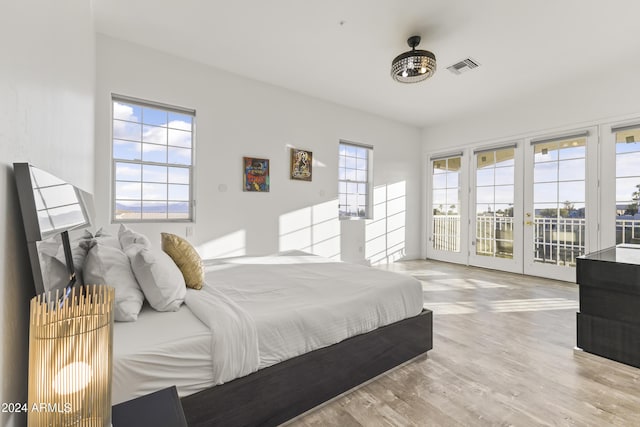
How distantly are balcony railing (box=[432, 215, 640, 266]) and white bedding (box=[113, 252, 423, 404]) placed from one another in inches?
146

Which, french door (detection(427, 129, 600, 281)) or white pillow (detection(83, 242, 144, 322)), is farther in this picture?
french door (detection(427, 129, 600, 281))

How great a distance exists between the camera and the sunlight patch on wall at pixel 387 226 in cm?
561

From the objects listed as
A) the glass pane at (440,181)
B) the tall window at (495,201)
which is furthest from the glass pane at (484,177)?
the glass pane at (440,181)

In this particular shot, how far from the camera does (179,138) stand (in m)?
3.73

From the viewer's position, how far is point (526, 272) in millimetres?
4891

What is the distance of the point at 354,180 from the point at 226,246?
2.64 m

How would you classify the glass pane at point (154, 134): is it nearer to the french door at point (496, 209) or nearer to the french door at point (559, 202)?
the french door at point (496, 209)

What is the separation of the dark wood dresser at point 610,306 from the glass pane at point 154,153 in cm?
426

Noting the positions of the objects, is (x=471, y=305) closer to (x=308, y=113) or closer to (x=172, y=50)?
(x=308, y=113)

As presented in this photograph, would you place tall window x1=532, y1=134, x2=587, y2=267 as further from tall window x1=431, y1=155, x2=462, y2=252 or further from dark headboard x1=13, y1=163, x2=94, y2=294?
dark headboard x1=13, y1=163, x2=94, y2=294

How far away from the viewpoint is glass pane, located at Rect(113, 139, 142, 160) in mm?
3352

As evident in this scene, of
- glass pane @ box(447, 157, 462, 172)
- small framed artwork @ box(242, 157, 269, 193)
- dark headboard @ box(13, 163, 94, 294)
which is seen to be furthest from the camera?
glass pane @ box(447, 157, 462, 172)

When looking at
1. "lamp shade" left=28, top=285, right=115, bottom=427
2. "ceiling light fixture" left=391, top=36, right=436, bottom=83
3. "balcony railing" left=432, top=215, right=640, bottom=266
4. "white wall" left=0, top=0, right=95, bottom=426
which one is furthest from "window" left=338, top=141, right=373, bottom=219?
"lamp shade" left=28, top=285, right=115, bottom=427

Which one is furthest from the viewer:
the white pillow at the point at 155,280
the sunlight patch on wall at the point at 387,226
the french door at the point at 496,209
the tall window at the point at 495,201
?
the sunlight patch on wall at the point at 387,226
